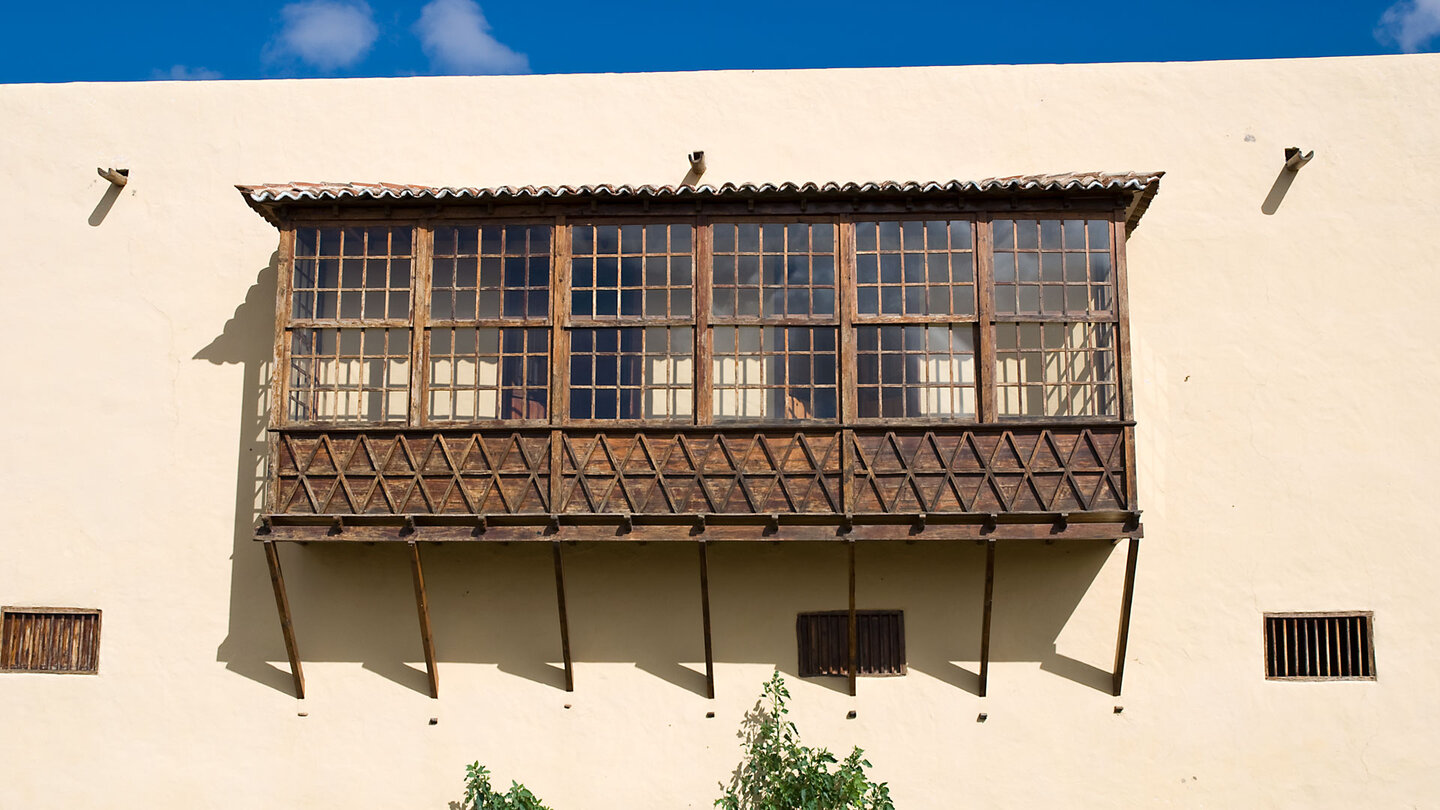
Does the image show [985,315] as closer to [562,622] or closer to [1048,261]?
[1048,261]

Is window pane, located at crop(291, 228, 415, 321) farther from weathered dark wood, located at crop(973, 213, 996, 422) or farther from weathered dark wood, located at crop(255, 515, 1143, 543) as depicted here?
weathered dark wood, located at crop(973, 213, 996, 422)

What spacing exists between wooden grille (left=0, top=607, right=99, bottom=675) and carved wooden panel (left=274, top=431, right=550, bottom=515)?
2535 millimetres

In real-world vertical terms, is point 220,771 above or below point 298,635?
below

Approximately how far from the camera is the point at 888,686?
10117 millimetres

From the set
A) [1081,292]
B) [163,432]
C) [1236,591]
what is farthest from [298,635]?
[1236,591]

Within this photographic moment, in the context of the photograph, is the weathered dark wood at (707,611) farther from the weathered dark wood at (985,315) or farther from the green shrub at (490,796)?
the weathered dark wood at (985,315)

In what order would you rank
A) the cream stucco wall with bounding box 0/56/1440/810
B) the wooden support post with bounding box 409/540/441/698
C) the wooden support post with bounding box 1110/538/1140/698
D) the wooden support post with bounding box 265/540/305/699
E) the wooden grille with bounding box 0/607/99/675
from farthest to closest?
the wooden grille with bounding box 0/607/99/675 → the cream stucco wall with bounding box 0/56/1440/810 → the wooden support post with bounding box 265/540/305/699 → the wooden support post with bounding box 409/540/441/698 → the wooden support post with bounding box 1110/538/1140/698

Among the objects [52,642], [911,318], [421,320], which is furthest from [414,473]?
[911,318]

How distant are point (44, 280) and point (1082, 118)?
31.3ft

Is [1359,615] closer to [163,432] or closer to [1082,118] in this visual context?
[1082,118]

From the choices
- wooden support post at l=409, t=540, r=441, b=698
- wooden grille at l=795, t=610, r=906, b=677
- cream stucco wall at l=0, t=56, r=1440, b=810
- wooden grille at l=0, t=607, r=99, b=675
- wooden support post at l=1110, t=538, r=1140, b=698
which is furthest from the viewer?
wooden grille at l=0, t=607, r=99, b=675

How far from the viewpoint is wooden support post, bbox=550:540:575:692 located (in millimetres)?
9648

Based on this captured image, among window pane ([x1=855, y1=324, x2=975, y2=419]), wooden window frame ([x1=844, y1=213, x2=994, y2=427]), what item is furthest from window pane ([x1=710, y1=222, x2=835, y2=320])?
window pane ([x1=855, y1=324, x2=975, y2=419])

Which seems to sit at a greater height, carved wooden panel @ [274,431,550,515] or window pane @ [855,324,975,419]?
window pane @ [855,324,975,419]
